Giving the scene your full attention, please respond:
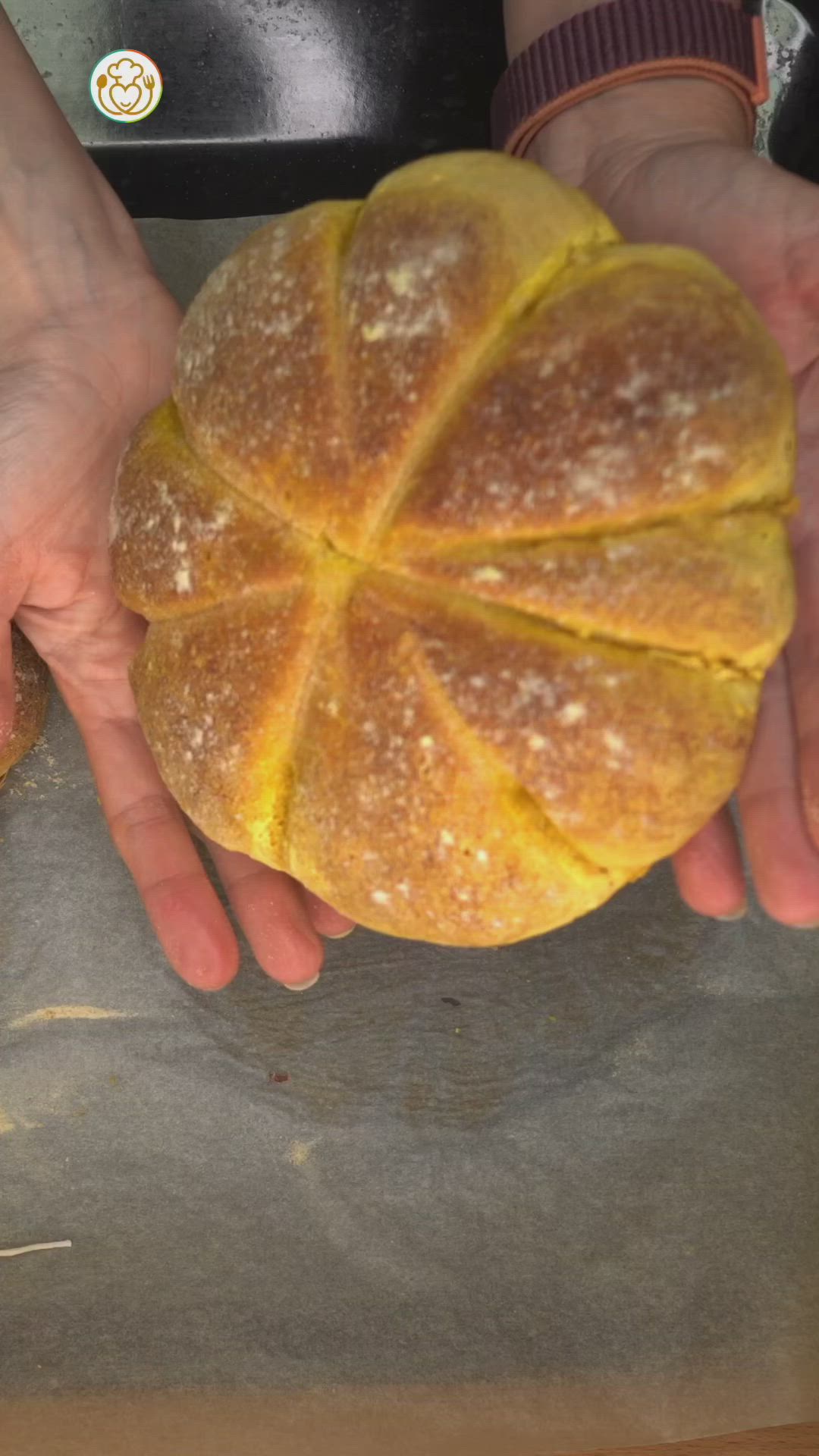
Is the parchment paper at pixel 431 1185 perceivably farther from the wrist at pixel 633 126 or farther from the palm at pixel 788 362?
the wrist at pixel 633 126

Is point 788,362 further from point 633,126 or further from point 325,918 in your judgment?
point 325,918

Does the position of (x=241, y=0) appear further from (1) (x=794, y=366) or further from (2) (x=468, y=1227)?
(2) (x=468, y=1227)

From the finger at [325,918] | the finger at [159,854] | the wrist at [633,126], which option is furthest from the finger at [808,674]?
the finger at [159,854]

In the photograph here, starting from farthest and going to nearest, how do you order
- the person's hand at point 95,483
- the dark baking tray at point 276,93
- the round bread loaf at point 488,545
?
the dark baking tray at point 276,93
the person's hand at point 95,483
the round bread loaf at point 488,545

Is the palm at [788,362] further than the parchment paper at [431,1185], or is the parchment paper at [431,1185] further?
the parchment paper at [431,1185]

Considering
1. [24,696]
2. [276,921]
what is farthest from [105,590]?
[276,921]

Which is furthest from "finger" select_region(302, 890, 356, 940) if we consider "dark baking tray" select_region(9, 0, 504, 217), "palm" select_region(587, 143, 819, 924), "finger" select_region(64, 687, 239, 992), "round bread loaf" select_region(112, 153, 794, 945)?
"dark baking tray" select_region(9, 0, 504, 217)

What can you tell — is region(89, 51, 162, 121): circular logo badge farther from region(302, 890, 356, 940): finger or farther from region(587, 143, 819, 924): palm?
region(302, 890, 356, 940): finger
